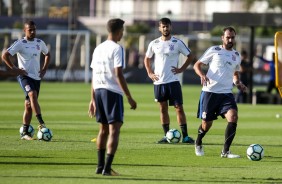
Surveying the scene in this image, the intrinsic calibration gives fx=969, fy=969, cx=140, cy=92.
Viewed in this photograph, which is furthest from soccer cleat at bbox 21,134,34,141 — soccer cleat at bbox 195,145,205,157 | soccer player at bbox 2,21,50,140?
soccer cleat at bbox 195,145,205,157

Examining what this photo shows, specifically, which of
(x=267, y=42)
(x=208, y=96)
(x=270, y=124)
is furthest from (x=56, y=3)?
(x=208, y=96)

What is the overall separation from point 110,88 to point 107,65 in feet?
1.05

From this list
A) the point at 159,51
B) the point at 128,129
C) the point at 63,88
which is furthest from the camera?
the point at 63,88

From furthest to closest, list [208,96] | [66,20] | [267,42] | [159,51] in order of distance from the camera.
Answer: [66,20] < [267,42] < [159,51] < [208,96]

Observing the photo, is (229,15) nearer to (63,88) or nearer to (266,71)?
(63,88)

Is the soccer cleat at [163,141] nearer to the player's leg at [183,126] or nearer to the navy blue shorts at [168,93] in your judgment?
the player's leg at [183,126]

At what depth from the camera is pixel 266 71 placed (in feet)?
172

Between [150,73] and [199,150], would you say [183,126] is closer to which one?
[150,73]

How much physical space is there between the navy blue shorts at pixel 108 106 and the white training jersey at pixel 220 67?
3383 millimetres

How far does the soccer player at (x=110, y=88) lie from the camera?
1319 centimetres

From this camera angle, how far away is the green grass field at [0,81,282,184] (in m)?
13.3

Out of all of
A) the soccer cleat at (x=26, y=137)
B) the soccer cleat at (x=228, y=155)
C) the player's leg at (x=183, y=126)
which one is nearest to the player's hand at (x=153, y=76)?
the player's leg at (x=183, y=126)

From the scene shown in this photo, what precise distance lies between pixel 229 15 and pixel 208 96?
18.5m

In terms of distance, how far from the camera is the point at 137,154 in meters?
16.3
